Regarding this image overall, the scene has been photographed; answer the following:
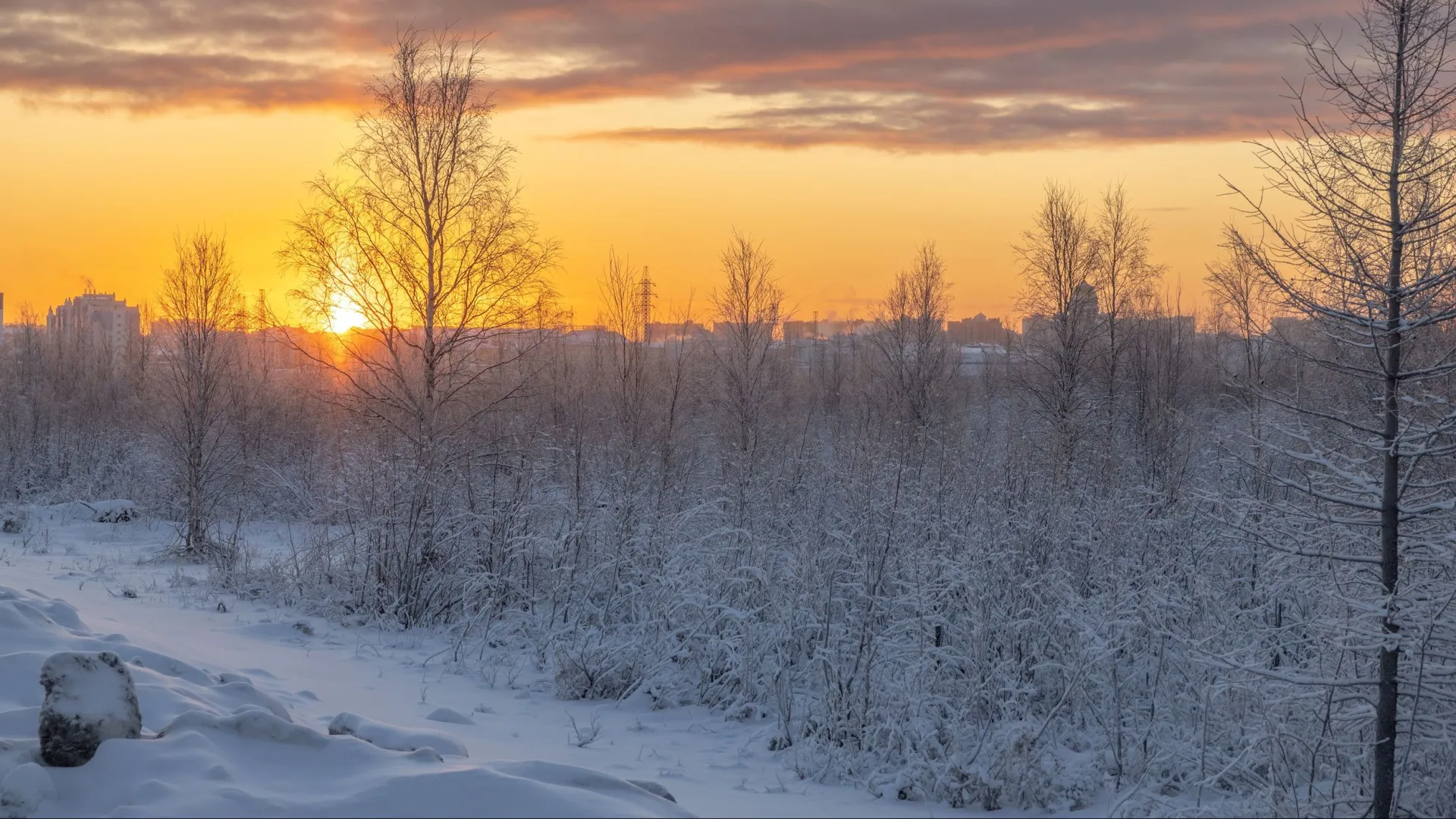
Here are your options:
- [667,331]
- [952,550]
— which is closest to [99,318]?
[667,331]

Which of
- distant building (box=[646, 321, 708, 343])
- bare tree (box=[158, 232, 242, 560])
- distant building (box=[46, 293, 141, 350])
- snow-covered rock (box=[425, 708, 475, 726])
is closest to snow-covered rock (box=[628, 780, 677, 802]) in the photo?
snow-covered rock (box=[425, 708, 475, 726])

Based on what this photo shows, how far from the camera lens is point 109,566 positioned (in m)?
16.0

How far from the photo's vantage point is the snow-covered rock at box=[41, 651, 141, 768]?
531 cm

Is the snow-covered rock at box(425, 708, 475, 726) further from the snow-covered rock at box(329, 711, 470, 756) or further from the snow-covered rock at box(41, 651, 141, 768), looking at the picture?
the snow-covered rock at box(41, 651, 141, 768)

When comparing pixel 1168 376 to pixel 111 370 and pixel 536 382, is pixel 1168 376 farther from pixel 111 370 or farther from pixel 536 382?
pixel 111 370

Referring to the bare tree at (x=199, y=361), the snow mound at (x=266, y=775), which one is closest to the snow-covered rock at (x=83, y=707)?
the snow mound at (x=266, y=775)

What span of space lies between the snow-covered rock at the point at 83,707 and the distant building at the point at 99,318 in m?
39.8

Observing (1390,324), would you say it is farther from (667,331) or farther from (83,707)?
(667,331)

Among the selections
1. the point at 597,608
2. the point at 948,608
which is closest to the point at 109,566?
the point at 597,608

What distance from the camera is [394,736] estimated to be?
6.61 meters

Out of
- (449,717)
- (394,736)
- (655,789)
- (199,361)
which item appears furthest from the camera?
(199,361)

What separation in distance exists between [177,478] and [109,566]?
20.5 ft

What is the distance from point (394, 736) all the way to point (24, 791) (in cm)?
210

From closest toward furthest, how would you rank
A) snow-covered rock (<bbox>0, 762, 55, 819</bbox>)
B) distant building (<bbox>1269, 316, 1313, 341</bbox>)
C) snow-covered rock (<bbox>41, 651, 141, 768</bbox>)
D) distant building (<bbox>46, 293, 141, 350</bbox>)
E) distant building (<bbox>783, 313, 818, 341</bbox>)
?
snow-covered rock (<bbox>0, 762, 55, 819</bbox>) < snow-covered rock (<bbox>41, 651, 141, 768</bbox>) < distant building (<bbox>1269, 316, 1313, 341</bbox>) < distant building (<bbox>46, 293, 141, 350</bbox>) < distant building (<bbox>783, 313, 818, 341</bbox>)
